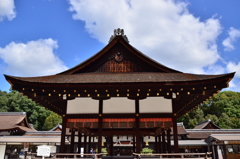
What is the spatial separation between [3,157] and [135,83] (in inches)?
871

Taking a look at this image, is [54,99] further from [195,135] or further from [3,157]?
[195,135]

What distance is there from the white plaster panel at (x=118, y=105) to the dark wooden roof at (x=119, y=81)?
11.2 inches

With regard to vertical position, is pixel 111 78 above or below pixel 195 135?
above

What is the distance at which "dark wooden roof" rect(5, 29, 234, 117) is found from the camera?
30.4ft

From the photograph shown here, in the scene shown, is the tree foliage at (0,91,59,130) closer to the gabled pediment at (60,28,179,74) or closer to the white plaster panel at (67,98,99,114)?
the gabled pediment at (60,28,179,74)

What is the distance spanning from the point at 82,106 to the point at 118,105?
73.9 inches

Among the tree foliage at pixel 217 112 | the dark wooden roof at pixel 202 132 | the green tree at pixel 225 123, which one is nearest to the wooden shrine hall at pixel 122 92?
the dark wooden roof at pixel 202 132

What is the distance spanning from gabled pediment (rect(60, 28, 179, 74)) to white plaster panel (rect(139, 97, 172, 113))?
75.8 inches

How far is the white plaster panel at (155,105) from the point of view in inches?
396

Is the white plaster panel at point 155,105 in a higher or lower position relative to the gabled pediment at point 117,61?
lower

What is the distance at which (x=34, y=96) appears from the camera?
10398 mm

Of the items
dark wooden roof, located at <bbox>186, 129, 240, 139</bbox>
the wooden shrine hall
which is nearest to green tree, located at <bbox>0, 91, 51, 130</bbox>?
dark wooden roof, located at <bbox>186, 129, 240, 139</bbox>

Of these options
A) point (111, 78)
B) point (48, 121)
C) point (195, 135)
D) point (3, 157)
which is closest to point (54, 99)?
point (111, 78)

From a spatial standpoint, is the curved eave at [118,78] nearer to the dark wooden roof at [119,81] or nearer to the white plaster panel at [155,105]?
the dark wooden roof at [119,81]
